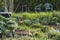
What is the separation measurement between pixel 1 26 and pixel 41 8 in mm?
9944

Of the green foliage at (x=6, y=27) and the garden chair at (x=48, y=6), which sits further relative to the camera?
the garden chair at (x=48, y=6)

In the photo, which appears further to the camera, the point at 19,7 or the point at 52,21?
the point at 19,7

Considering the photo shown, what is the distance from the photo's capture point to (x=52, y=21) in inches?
391

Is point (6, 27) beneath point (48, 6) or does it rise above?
above

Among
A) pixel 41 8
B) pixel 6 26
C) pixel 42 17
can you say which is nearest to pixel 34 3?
pixel 41 8

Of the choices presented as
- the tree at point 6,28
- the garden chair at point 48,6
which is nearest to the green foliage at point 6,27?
the tree at point 6,28

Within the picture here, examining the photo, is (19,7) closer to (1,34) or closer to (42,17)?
(42,17)

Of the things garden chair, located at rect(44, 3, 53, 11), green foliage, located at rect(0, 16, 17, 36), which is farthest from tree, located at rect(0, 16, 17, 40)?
garden chair, located at rect(44, 3, 53, 11)

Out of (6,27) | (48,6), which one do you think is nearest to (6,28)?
(6,27)

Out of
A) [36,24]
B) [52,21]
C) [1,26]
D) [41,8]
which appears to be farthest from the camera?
[41,8]

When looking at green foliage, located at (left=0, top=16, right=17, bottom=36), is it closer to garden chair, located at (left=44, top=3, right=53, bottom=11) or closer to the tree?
the tree

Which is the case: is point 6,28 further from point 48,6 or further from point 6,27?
point 48,6

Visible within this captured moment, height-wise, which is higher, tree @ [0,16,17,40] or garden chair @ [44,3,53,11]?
tree @ [0,16,17,40]

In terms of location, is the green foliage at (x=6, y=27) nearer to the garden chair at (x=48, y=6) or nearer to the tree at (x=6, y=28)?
the tree at (x=6, y=28)
